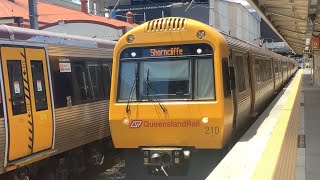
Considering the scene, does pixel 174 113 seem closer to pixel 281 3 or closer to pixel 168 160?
pixel 168 160

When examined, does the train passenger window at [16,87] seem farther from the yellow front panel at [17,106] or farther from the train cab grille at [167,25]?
the train cab grille at [167,25]

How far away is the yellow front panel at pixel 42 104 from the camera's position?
8.06m

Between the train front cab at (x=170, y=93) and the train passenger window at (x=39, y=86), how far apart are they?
1072 millimetres

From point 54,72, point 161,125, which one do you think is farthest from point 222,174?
point 54,72

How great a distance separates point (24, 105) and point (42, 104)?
593mm

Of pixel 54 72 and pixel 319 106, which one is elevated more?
pixel 54 72

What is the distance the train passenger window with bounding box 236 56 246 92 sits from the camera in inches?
388

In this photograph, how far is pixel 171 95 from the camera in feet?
27.0

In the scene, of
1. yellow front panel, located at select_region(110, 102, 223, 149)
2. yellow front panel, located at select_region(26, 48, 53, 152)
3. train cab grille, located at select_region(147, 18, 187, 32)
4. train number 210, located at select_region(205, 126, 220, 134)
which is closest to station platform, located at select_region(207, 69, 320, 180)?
train number 210, located at select_region(205, 126, 220, 134)

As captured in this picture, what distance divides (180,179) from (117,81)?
184 centimetres

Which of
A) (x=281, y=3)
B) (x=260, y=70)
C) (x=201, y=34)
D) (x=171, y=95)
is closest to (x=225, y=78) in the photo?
(x=201, y=34)

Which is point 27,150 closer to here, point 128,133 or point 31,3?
point 128,133

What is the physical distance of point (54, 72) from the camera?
8.95 meters

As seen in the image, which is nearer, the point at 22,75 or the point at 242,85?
the point at 22,75
